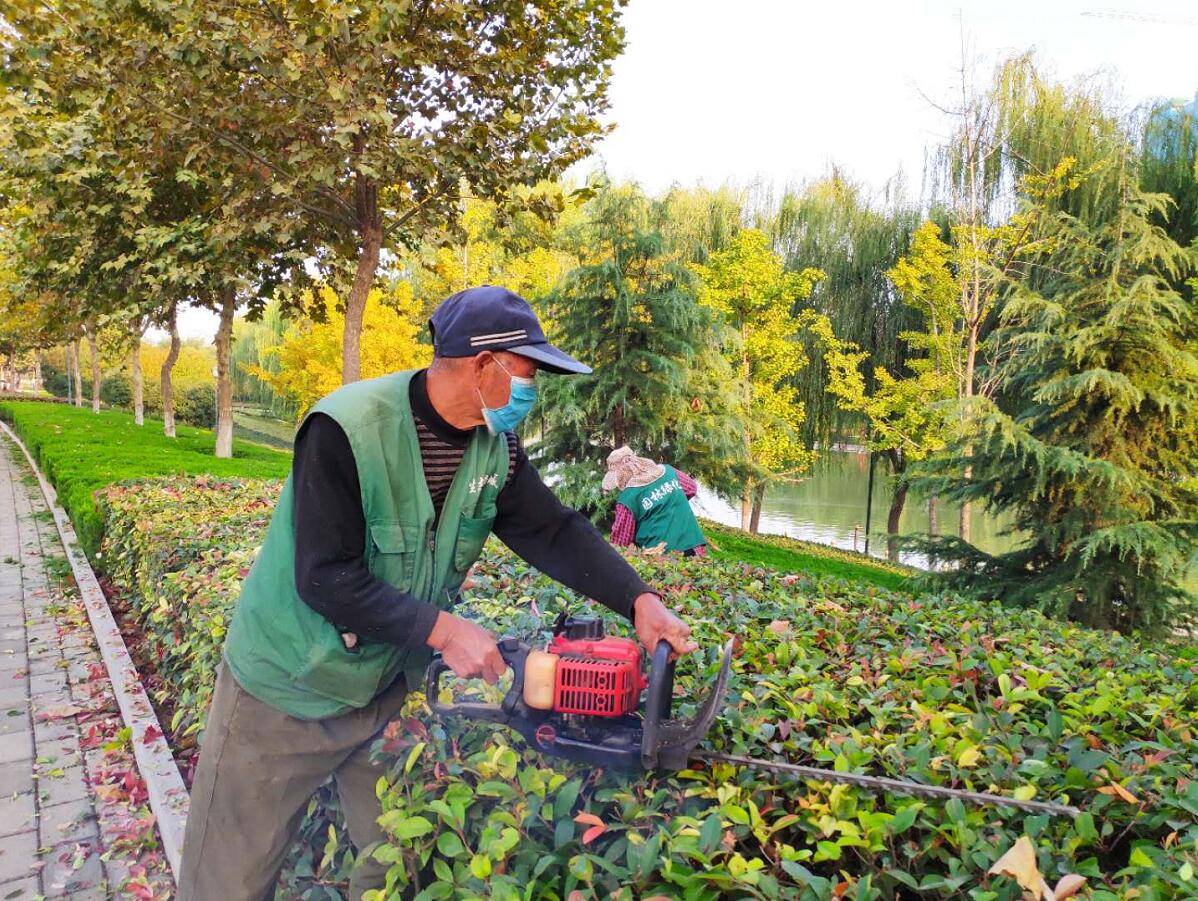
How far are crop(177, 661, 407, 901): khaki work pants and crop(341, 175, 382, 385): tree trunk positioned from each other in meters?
6.66

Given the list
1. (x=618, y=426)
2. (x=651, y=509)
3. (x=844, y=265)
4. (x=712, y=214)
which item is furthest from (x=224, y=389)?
(x=844, y=265)

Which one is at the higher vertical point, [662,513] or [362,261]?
[362,261]

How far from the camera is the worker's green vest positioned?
175cm

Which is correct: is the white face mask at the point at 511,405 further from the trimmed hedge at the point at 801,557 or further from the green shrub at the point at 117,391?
the green shrub at the point at 117,391

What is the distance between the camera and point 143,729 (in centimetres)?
405

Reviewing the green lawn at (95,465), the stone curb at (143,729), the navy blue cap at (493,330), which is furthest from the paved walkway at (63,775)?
the navy blue cap at (493,330)

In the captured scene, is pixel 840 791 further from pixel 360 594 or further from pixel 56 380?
pixel 56 380

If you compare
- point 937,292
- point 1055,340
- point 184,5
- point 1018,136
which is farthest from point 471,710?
point 1018,136

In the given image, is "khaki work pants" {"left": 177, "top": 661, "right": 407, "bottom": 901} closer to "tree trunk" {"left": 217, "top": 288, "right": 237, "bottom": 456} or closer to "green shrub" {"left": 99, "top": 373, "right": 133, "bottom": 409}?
"tree trunk" {"left": 217, "top": 288, "right": 237, "bottom": 456}

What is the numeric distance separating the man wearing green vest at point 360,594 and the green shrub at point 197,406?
42.5m

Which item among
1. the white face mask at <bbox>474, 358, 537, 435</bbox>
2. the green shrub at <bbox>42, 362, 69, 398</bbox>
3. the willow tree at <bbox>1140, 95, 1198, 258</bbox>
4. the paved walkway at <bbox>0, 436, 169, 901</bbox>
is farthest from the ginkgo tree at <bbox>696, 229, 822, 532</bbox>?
the green shrub at <bbox>42, 362, 69, 398</bbox>

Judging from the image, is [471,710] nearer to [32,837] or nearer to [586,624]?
[586,624]

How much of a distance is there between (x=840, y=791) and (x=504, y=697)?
0.77 meters

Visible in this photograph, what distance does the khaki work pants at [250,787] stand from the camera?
1897mm
